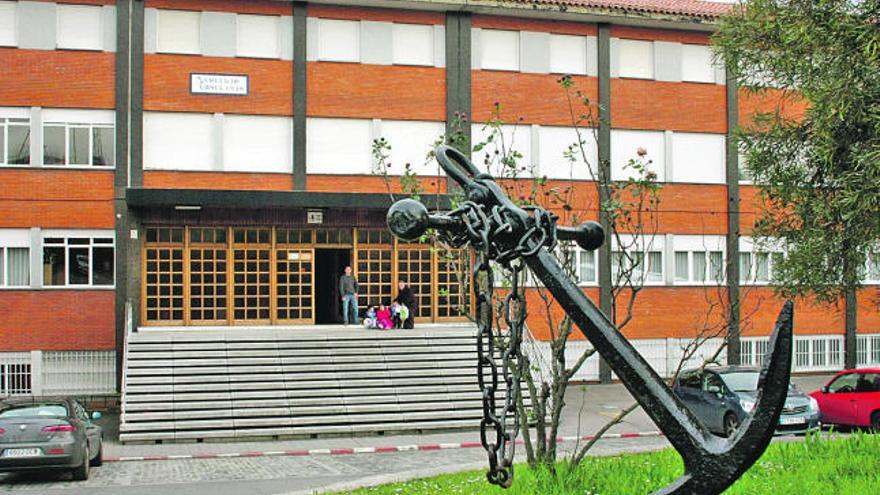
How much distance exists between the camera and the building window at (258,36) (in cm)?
2958

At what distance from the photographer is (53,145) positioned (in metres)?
28.3

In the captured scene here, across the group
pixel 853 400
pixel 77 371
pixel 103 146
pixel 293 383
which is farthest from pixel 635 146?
pixel 77 371

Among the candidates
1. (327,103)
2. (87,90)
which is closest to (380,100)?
(327,103)

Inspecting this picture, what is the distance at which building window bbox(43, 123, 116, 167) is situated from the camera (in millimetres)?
28281

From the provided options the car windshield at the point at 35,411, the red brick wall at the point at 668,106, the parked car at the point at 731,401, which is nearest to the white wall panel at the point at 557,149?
the red brick wall at the point at 668,106

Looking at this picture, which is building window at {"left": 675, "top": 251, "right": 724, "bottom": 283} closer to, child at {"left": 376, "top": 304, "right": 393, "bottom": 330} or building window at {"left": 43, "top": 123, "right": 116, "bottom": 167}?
child at {"left": 376, "top": 304, "right": 393, "bottom": 330}

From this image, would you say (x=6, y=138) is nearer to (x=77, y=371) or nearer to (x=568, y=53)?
(x=77, y=371)

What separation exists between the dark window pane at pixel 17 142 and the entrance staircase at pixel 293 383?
621 centimetres

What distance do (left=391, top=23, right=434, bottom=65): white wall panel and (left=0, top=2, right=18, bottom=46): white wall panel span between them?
10.5 m

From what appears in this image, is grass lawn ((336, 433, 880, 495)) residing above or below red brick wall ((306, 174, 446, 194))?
below

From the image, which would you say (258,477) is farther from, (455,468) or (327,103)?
(327,103)

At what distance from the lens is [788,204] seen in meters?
17.2

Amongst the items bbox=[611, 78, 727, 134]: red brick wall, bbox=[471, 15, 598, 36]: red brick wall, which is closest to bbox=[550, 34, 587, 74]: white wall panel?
bbox=[471, 15, 598, 36]: red brick wall

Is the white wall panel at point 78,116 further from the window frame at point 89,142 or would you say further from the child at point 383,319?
the child at point 383,319
